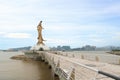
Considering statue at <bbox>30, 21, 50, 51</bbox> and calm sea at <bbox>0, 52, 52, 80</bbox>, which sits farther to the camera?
statue at <bbox>30, 21, 50, 51</bbox>

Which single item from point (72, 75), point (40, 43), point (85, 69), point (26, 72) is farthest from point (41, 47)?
point (72, 75)

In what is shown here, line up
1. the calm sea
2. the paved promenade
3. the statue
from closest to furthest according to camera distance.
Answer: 1. the paved promenade
2. the calm sea
3. the statue

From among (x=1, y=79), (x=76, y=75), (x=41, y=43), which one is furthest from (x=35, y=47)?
(x=76, y=75)

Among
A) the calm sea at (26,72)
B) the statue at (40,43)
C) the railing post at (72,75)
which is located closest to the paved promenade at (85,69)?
the railing post at (72,75)

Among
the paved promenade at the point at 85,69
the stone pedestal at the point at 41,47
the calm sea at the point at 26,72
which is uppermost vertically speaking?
the stone pedestal at the point at 41,47

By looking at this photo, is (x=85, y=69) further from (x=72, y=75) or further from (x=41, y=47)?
(x=41, y=47)

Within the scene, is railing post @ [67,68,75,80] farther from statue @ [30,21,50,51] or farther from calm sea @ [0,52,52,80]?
statue @ [30,21,50,51]

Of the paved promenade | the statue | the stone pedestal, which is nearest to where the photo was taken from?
the paved promenade

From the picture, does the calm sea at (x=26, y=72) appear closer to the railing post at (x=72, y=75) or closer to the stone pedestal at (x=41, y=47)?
the railing post at (x=72, y=75)

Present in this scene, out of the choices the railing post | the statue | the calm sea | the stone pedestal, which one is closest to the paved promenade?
the railing post

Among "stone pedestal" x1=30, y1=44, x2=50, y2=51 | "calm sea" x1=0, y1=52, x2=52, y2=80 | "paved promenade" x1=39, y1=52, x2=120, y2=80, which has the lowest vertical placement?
"calm sea" x1=0, y1=52, x2=52, y2=80

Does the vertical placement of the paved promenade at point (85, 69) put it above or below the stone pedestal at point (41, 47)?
below

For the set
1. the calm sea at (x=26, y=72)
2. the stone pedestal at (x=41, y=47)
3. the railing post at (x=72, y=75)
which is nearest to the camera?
the railing post at (x=72, y=75)

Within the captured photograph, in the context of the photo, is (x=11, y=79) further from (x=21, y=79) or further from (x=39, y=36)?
(x=39, y=36)
